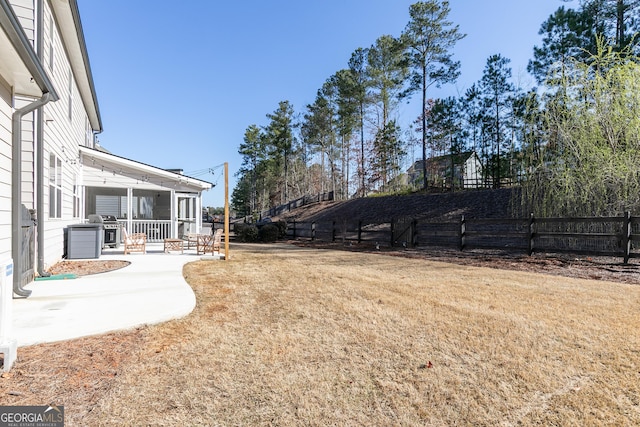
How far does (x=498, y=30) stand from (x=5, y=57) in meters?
16.5

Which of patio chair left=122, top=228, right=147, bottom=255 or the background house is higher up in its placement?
the background house

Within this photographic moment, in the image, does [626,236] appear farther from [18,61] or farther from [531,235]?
[18,61]

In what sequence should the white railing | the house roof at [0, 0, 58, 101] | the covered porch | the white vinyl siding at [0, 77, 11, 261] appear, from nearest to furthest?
the house roof at [0, 0, 58, 101], the white vinyl siding at [0, 77, 11, 261], the covered porch, the white railing

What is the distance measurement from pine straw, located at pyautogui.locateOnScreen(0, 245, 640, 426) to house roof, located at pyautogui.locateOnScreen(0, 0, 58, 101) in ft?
9.80

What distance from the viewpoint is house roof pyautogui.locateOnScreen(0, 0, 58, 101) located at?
298 cm

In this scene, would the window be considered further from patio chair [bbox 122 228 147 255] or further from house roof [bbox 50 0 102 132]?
house roof [bbox 50 0 102 132]

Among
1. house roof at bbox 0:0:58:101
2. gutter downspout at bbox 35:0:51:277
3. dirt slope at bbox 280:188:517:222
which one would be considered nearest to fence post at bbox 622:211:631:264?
dirt slope at bbox 280:188:517:222

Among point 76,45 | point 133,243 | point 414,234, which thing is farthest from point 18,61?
point 414,234

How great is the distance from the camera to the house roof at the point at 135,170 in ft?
35.0

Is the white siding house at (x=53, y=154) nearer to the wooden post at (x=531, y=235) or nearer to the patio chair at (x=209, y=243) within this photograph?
the patio chair at (x=209, y=243)

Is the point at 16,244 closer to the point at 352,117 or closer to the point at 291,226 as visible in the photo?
the point at 291,226

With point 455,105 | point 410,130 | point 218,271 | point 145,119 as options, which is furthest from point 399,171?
point 218,271

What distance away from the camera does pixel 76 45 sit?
8.28 metres

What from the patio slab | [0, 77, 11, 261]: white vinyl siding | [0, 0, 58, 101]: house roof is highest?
[0, 0, 58, 101]: house roof
